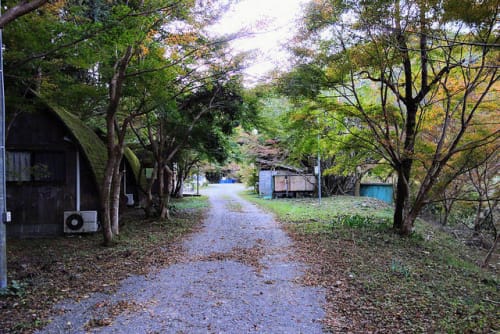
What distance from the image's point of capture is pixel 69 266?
19.3 ft

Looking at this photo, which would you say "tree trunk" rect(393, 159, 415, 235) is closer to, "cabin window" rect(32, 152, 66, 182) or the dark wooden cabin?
the dark wooden cabin

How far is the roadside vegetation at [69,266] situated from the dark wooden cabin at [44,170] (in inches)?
28.8

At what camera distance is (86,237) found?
8.70 meters

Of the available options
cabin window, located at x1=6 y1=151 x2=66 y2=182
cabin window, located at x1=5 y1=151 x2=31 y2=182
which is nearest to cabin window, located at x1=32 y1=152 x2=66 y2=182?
cabin window, located at x1=6 y1=151 x2=66 y2=182

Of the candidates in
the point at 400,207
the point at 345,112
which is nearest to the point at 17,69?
the point at 345,112

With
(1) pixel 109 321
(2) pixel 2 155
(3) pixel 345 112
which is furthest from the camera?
(3) pixel 345 112

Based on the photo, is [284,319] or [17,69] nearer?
[284,319]

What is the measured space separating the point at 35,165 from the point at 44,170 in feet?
0.80

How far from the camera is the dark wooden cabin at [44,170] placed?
28.2 ft

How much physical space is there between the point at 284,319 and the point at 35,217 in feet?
26.1

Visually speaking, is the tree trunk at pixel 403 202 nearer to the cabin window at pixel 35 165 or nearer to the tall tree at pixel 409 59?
the tall tree at pixel 409 59

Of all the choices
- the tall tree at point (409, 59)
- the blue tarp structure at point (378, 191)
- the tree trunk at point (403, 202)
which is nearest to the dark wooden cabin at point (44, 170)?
the tall tree at point (409, 59)

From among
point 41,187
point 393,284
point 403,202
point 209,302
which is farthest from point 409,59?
point 41,187

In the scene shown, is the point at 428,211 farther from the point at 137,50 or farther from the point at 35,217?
the point at 35,217
